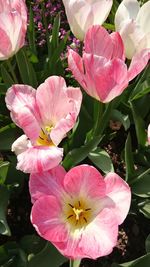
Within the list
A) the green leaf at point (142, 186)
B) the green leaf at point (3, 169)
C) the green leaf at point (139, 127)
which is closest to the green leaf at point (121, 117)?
the green leaf at point (139, 127)

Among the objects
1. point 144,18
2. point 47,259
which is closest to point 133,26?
point 144,18

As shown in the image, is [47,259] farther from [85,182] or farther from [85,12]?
[85,12]

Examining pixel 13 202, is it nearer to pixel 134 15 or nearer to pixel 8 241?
pixel 8 241

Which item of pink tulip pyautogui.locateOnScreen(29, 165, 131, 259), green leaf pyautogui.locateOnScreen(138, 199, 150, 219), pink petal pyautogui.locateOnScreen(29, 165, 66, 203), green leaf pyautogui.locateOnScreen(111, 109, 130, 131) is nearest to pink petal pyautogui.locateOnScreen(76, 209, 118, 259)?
pink tulip pyautogui.locateOnScreen(29, 165, 131, 259)

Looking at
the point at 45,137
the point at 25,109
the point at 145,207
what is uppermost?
the point at 25,109

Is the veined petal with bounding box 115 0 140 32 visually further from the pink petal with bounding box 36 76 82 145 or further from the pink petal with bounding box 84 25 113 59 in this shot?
the pink petal with bounding box 36 76 82 145


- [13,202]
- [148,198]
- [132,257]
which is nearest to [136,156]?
[148,198]

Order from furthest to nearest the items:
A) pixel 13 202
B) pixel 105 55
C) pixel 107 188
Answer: pixel 13 202 → pixel 105 55 → pixel 107 188
